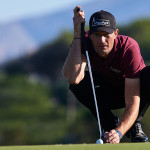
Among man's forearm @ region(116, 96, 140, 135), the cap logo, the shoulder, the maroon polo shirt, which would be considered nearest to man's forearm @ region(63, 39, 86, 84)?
the maroon polo shirt

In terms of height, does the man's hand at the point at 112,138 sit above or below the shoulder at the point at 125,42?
below

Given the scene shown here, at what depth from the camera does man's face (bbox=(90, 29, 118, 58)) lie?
851cm

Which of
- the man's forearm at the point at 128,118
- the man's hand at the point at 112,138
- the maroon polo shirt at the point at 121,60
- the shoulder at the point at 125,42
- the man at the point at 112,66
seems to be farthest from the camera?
the shoulder at the point at 125,42

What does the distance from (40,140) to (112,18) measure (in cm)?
4596

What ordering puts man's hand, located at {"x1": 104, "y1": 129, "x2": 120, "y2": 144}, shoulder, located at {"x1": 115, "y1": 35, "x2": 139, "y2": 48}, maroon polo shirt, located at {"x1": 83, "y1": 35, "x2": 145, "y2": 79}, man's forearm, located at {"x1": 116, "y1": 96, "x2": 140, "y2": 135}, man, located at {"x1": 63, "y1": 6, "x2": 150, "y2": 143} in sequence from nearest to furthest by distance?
man's hand, located at {"x1": 104, "y1": 129, "x2": 120, "y2": 144}, man's forearm, located at {"x1": 116, "y1": 96, "x2": 140, "y2": 135}, man, located at {"x1": 63, "y1": 6, "x2": 150, "y2": 143}, maroon polo shirt, located at {"x1": 83, "y1": 35, "x2": 145, "y2": 79}, shoulder, located at {"x1": 115, "y1": 35, "x2": 139, "y2": 48}

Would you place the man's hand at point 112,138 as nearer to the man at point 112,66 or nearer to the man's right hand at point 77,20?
the man at point 112,66

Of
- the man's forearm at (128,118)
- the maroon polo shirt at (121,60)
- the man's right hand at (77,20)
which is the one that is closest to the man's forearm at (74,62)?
the man's right hand at (77,20)

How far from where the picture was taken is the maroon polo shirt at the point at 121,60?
8445mm

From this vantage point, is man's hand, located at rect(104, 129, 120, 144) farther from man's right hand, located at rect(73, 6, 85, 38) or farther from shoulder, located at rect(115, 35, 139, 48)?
man's right hand, located at rect(73, 6, 85, 38)

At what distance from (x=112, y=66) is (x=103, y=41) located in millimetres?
490

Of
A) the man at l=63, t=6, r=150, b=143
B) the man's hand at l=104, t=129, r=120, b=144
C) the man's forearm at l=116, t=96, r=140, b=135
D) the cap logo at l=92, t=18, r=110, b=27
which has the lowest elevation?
the man's hand at l=104, t=129, r=120, b=144

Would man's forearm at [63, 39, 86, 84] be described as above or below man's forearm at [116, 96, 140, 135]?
above

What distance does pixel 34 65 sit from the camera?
102m

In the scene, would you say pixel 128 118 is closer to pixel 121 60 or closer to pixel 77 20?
pixel 121 60
